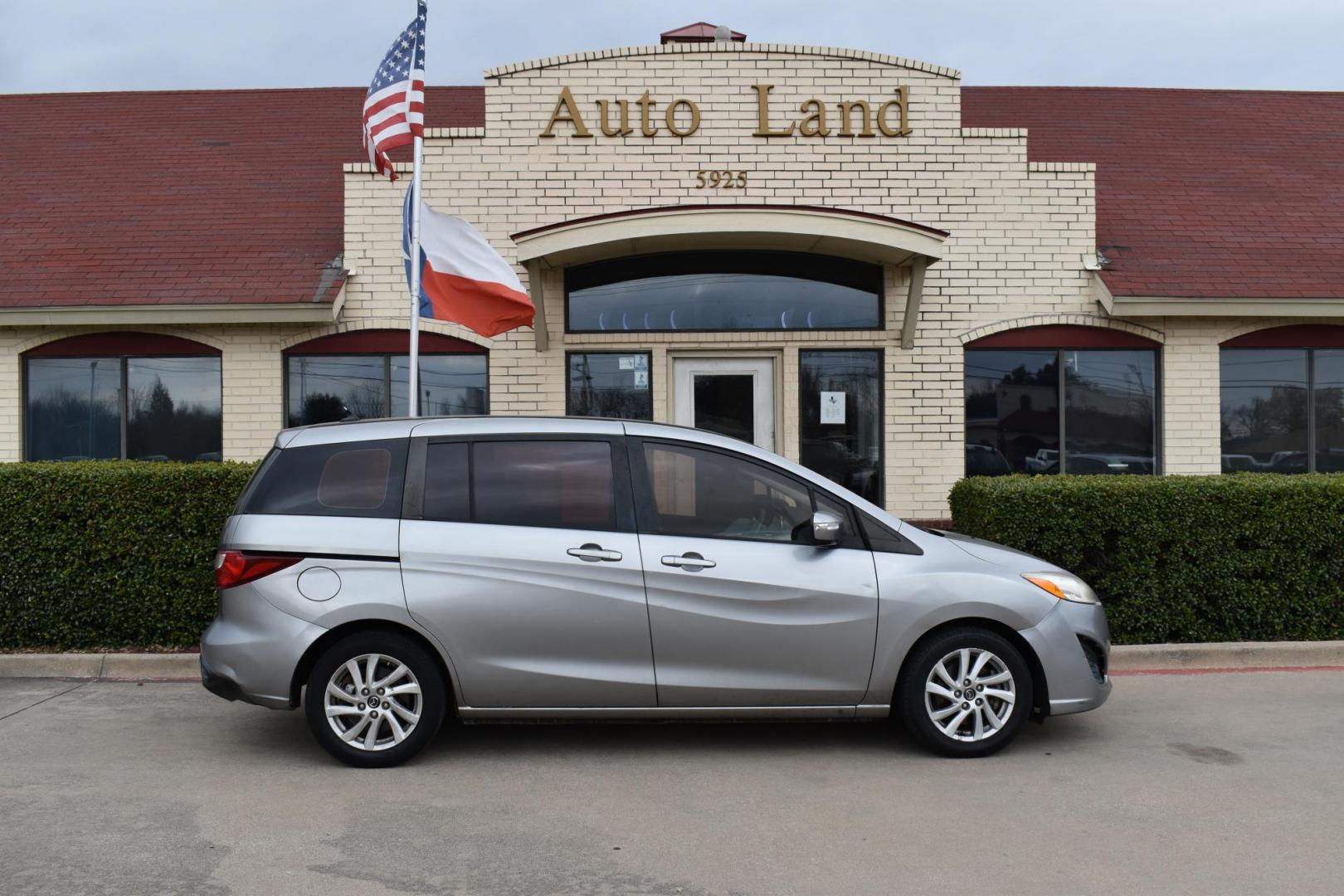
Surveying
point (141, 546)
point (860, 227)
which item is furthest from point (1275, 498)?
point (141, 546)

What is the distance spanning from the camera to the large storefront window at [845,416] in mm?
11258

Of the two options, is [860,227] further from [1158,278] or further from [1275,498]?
[1275,498]

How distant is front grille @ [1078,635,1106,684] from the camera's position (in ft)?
20.5

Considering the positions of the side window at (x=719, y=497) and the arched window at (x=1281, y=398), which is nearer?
the side window at (x=719, y=497)

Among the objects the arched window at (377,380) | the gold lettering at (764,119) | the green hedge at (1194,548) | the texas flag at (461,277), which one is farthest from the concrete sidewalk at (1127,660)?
the gold lettering at (764,119)

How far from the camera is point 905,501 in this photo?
36.7 ft

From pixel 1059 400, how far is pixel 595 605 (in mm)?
6826

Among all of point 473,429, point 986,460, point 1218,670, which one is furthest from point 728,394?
point 473,429

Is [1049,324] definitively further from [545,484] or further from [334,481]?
[334,481]

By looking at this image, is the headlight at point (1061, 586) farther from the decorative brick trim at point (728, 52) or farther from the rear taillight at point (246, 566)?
the decorative brick trim at point (728, 52)

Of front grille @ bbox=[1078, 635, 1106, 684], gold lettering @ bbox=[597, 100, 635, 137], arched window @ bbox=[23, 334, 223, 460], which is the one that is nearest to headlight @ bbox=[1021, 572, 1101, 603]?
front grille @ bbox=[1078, 635, 1106, 684]

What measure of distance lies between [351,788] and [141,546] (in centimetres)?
359

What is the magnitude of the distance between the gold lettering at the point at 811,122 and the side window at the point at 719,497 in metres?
5.95

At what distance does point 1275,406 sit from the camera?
11.5 metres
